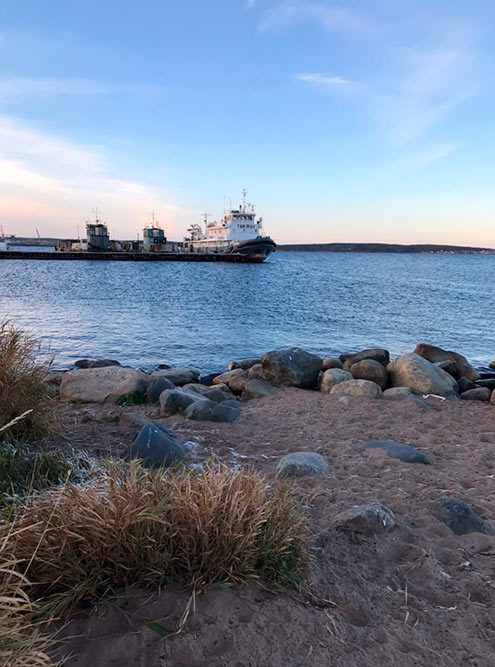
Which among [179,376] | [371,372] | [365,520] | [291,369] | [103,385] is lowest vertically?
[179,376]

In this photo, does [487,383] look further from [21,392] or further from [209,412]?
[21,392]

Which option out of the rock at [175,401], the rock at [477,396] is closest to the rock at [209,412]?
the rock at [175,401]

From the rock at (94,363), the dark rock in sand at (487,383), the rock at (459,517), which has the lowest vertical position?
the dark rock in sand at (487,383)

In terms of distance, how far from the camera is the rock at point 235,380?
974cm

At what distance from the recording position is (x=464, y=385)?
989cm

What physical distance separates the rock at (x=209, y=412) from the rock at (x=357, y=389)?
2553 millimetres

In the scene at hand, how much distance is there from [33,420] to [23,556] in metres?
2.48

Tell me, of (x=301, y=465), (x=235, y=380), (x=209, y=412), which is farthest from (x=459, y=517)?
(x=235, y=380)

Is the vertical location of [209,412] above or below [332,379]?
above

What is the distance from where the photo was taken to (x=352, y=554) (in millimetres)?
3211

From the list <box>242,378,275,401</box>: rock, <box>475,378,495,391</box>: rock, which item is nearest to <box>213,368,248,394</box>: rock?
<box>242,378,275,401</box>: rock

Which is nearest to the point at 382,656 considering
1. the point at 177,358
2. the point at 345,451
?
the point at 345,451

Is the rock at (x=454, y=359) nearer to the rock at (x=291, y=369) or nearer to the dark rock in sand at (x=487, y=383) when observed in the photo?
the dark rock in sand at (x=487, y=383)

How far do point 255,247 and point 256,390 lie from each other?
2583 inches
